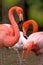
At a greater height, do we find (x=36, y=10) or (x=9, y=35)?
(x=36, y=10)

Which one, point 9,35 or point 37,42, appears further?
point 9,35

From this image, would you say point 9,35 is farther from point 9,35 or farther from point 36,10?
point 36,10

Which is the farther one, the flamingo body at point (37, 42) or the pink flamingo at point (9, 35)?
the pink flamingo at point (9, 35)

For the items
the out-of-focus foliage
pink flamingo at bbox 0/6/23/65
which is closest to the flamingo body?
pink flamingo at bbox 0/6/23/65

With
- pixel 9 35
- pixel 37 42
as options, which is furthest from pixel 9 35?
pixel 37 42

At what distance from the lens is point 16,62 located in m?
6.35

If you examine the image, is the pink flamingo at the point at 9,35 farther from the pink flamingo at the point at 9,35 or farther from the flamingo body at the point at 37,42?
the flamingo body at the point at 37,42

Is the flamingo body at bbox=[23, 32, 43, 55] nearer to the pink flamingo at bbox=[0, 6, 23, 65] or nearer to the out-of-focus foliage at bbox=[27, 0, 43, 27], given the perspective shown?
the pink flamingo at bbox=[0, 6, 23, 65]

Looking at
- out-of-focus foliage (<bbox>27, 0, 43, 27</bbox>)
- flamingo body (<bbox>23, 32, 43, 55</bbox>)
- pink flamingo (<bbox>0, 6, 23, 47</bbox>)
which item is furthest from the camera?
out-of-focus foliage (<bbox>27, 0, 43, 27</bbox>)

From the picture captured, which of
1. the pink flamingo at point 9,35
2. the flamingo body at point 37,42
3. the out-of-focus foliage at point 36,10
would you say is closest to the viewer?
the flamingo body at point 37,42

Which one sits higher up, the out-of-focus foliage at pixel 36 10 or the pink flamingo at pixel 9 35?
the out-of-focus foliage at pixel 36 10

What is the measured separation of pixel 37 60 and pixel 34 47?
2.01 feet

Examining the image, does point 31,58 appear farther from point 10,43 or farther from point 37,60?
A: point 10,43

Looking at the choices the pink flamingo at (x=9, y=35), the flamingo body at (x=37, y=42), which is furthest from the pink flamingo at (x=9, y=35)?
the flamingo body at (x=37, y=42)
